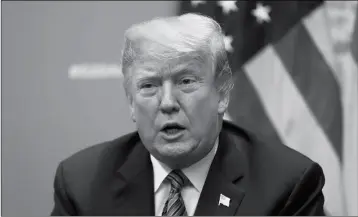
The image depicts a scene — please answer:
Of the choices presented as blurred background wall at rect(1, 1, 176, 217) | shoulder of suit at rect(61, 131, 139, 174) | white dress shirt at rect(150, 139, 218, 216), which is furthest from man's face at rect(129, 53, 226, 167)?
blurred background wall at rect(1, 1, 176, 217)

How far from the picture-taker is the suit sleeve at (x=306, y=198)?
4.48ft

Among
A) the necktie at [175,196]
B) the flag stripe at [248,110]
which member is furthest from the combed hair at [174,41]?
the flag stripe at [248,110]

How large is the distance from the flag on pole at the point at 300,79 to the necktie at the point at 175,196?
1.12 metres

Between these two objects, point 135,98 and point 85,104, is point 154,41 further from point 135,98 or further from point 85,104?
point 85,104

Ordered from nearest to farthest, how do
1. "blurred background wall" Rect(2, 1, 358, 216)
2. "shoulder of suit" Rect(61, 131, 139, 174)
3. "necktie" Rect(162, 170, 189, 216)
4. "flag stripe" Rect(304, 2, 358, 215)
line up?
"necktie" Rect(162, 170, 189, 216)
"shoulder of suit" Rect(61, 131, 139, 174)
"flag stripe" Rect(304, 2, 358, 215)
"blurred background wall" Rect(2, 1, 358, 216)

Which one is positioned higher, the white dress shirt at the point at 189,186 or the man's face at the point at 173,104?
the man's face at the point at 173,104

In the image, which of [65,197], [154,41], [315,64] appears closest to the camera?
[154,41]

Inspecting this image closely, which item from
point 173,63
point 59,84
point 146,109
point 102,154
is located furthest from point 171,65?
point 59,84

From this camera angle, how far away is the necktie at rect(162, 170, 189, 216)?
135cm

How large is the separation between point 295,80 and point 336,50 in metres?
0.22

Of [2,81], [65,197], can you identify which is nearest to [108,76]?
[2,81]

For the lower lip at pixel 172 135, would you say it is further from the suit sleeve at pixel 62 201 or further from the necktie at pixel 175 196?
the suit sleeve at pixel 62 201

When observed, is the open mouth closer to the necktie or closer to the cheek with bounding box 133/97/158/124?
the cheek with bounding box 133/97/158/124

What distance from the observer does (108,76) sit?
2.68 meters
